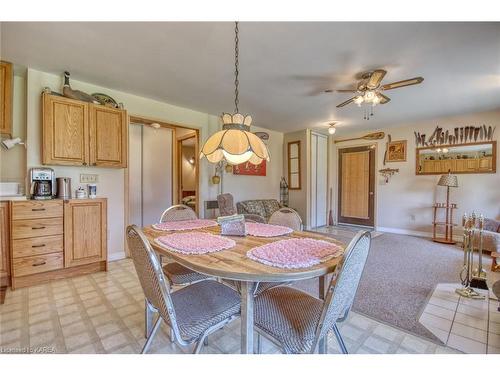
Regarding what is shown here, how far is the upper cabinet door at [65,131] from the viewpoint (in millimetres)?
2543

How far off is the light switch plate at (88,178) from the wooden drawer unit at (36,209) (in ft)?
1.71

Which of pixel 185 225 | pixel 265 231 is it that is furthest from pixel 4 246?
pixel 265 231

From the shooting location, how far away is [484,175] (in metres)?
4.24

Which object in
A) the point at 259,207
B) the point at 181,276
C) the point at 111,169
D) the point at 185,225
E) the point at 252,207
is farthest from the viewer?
the point at 259,207

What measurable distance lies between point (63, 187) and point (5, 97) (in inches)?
39.6

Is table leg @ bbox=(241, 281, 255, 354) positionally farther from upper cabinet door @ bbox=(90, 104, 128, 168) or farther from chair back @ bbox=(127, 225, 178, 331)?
upper cabinet door @ bbox=(90, 104, 128, 168)

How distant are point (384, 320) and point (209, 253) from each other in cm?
158

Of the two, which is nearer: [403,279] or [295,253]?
[295,253]

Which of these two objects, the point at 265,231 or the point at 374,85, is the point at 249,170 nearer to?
the point at 374,85

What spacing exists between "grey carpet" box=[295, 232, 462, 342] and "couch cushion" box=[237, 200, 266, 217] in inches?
85.8

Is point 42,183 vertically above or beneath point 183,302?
above

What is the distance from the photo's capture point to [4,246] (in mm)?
2348

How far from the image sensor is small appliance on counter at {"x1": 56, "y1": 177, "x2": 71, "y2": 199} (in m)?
2.68
